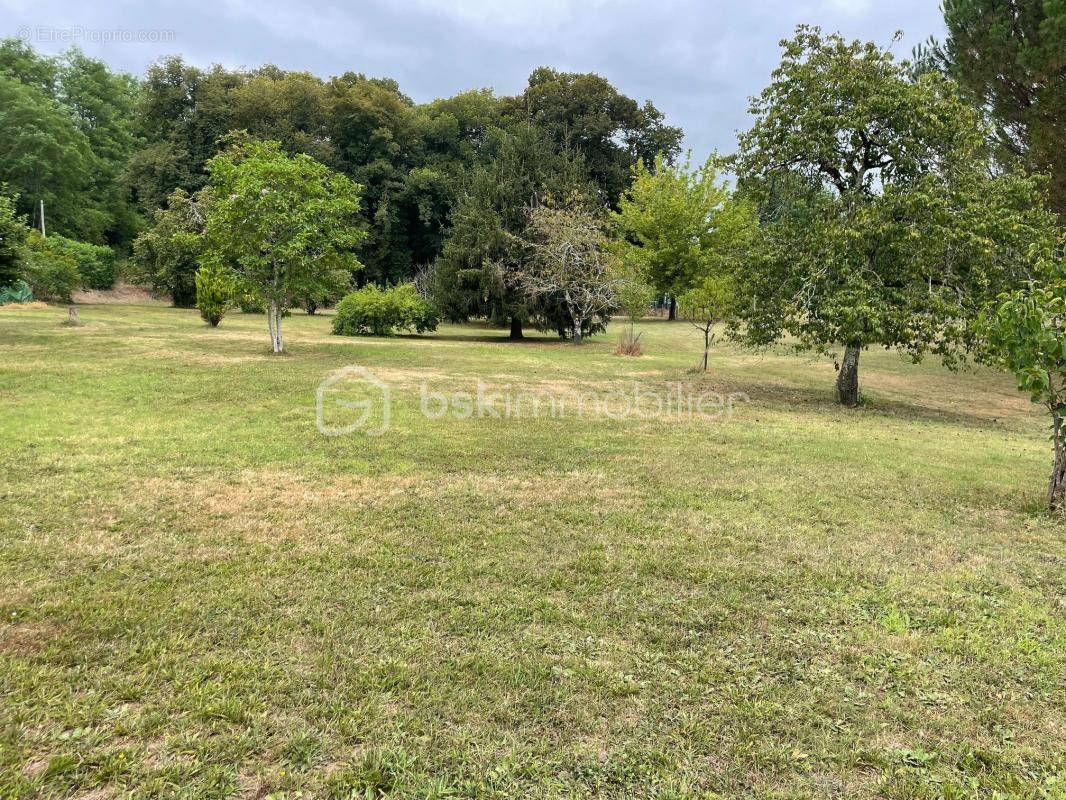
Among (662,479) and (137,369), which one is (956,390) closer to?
(662,479)

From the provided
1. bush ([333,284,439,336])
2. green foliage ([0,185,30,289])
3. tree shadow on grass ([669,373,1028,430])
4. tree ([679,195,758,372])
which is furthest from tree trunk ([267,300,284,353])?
tree shadow on grass ([669,373,1028,430])

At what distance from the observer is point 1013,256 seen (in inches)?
388

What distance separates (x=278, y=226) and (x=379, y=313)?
8097 mm

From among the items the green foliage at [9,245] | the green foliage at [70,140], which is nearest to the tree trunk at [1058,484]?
the green foliage at [9,245]

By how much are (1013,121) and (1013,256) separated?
704 centimetres

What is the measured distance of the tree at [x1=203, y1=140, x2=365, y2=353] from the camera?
1372cm

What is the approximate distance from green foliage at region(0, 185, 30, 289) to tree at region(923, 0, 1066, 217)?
22.8m

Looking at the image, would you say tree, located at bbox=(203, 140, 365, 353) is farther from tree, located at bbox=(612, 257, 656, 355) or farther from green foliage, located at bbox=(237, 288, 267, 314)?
tree, located at bbox=(612, 257, 656, 355)

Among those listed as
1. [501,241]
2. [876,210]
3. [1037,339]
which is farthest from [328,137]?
[1037,339]

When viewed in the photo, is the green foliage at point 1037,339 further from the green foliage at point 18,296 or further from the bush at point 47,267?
the green foliage at point 18,296

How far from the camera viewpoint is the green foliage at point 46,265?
15656 millimetres

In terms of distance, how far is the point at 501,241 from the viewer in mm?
23312

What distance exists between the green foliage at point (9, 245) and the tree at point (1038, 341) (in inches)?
734
